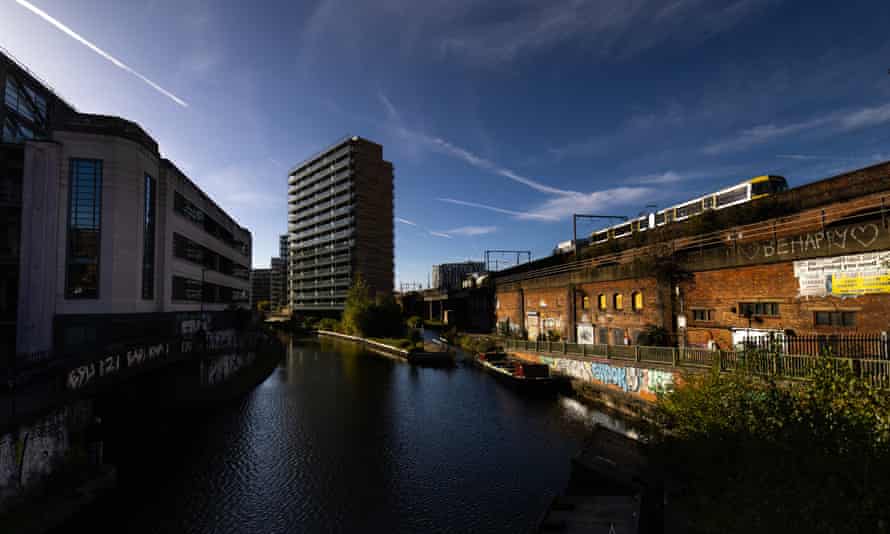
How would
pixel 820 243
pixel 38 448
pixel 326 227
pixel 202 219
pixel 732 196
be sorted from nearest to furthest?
1. pixel 38 448
2. pixel 820 243
3. pixel 732 196
4. pixel 202 219
5. pixel 326 227

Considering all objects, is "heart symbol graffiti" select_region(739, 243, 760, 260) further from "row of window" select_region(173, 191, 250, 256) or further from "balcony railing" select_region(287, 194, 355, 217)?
"balcony railing" select_region(287, 194, 355, 217)

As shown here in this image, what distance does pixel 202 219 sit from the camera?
4297cm

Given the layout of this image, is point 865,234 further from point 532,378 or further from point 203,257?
point 203,257

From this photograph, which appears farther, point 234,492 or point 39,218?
point 39,218

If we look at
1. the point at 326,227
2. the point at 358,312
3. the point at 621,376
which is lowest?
the point at 621,376

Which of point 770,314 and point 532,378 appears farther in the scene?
point 532,378

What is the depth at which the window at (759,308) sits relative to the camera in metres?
20.4

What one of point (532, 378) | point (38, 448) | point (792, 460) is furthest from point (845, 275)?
point (38, 448)

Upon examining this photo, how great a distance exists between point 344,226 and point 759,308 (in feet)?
324

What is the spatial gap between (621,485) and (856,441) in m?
7.14

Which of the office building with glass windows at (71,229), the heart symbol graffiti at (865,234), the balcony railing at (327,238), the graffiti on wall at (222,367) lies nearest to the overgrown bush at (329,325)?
the balcony railing at (327,238)

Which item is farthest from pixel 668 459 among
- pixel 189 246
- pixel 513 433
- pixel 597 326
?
pixel 189 246

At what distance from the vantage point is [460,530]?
13273mm

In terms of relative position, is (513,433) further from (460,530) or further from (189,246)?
(189,246)
